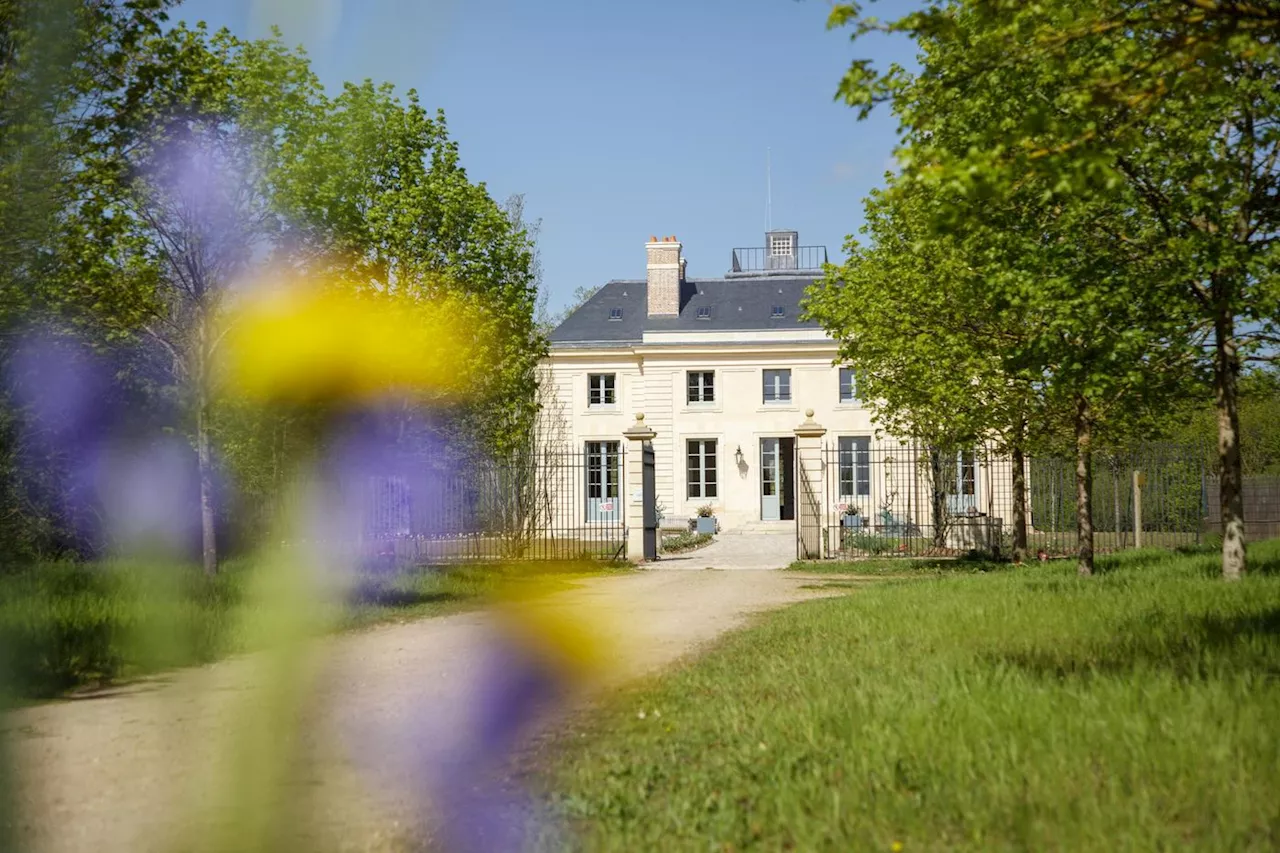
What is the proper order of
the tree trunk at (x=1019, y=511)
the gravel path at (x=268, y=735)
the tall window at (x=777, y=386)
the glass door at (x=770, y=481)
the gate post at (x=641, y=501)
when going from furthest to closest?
the tall window at (x=777, y=386), the glass door at (x=770, y=481), the gate post at (x=641, y=501), the tree trunk at (x=1019, y=511), the gravel path at (x=268, y=735)

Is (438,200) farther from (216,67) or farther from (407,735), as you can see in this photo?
(407,735)

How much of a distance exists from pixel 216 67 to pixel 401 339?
5592 mm

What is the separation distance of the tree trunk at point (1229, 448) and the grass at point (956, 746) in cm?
370

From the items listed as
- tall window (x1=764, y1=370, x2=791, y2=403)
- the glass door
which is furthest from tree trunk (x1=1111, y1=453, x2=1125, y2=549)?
tall window (x1=764, y1=370, x2=791, y2=403)

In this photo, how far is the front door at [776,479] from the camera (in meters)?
37.2

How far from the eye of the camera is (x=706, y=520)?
34812 millimetres

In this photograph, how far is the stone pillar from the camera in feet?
71.6

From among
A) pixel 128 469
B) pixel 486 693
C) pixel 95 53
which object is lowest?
pixel 486 693

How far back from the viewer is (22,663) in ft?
26.7

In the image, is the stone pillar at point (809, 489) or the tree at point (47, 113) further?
the stone pillar at point (809, 489)

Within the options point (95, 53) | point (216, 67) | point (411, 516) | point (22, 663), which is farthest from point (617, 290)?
point (22, 663)

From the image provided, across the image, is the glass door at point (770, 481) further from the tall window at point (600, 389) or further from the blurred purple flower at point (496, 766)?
the blurred purple flower at point (496, 766)

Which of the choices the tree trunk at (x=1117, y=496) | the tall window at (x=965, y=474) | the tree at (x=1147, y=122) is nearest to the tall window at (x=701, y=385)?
the tall window at (x=965, y=474)

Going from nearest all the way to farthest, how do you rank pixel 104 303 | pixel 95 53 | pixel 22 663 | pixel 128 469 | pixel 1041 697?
1. pixel 1041 697
2. pixel 22 663
3. pixel 95 53
4. pixel 104 303
5. pixel 128 469
